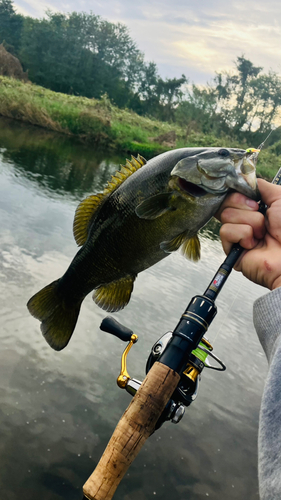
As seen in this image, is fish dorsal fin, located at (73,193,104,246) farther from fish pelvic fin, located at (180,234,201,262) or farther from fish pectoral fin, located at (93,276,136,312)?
fish pelvic fin, located at (180,234,201,262)

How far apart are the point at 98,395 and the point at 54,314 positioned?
A: 3562 millimetres

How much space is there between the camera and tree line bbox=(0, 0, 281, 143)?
40.4m

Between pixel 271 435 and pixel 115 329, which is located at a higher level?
pixel 271 435

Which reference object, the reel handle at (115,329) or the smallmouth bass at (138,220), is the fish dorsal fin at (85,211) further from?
the reel handle at (115,329)

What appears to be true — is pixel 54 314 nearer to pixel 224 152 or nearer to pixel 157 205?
pixel 157 205

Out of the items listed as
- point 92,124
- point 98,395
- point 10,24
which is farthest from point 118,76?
point 98,395

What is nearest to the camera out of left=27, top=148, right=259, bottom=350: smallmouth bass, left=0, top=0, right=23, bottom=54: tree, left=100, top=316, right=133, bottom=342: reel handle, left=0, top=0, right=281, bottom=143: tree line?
left=27, top=148, right=259, bottom=350: smallmouth bass

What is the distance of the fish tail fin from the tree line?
33132 millimetres

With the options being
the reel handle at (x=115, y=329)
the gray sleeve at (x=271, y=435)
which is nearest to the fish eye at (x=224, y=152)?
the gray sleeve at (x=271, y=435)

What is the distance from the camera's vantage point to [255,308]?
62.3 inches

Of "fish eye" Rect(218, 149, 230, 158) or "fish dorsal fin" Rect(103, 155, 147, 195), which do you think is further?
"fish dorsal fin" Rect(103, 155, 147, 195)

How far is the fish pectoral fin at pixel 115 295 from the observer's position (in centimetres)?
183

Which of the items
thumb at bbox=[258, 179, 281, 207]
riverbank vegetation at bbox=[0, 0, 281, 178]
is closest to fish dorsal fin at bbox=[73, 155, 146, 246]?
thumb at bbox=[258, 179, 281, 207]

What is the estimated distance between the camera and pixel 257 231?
5.89 feet
